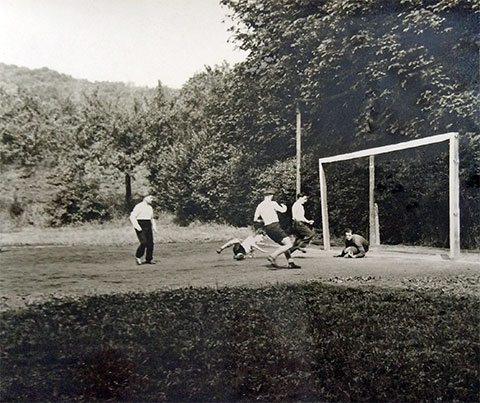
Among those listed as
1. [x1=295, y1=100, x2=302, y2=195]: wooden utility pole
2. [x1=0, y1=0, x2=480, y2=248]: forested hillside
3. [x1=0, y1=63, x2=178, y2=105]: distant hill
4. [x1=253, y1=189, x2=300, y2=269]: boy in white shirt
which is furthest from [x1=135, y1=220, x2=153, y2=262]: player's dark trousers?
[x1=295, y1=100, x2=302, y2=195]: wooden utility pole

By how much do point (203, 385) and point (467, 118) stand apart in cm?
294

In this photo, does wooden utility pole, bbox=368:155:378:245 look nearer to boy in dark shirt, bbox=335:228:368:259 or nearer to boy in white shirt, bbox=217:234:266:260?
boy in dark shirt, bbox=335:228:368:259

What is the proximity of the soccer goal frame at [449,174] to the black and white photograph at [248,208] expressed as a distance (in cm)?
2

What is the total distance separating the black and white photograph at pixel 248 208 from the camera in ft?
15.1

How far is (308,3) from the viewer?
16.9 ft

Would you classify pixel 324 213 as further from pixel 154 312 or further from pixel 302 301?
pixel 154 312

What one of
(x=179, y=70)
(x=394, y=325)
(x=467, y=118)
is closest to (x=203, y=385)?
(x=394, y=325)

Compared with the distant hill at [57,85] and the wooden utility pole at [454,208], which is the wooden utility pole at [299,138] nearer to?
the distant hill at [57,85]

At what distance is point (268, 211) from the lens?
5012 millimetres

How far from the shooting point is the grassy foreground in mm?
4488

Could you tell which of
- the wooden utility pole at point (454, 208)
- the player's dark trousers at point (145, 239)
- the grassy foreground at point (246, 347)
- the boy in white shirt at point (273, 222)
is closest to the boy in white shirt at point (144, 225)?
the player's dark trousers at point (145, 239)

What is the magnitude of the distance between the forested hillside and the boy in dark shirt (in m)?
0.08

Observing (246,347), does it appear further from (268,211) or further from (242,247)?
(268,211)

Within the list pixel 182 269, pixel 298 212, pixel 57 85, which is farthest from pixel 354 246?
pixel 57 85
